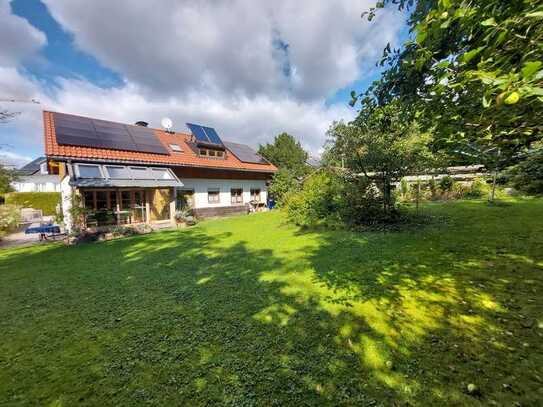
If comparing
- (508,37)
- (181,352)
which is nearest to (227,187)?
(181,352)

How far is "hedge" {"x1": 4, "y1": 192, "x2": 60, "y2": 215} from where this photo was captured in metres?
18.7

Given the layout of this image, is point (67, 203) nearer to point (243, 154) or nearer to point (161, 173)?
point (161, 173)

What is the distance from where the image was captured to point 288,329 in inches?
122

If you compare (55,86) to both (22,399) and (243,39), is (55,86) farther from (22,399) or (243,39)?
(22,399)

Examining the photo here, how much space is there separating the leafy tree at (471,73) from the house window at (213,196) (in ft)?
47.3

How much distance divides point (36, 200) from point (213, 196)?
53.0ft

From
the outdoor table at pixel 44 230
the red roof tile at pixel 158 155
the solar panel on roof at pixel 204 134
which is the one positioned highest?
the solar panel on roof at pixel 204 134

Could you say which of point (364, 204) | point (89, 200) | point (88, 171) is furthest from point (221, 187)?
point (364, 204)

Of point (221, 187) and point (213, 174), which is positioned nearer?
point (213, 174)

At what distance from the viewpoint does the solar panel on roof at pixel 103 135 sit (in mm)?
12664

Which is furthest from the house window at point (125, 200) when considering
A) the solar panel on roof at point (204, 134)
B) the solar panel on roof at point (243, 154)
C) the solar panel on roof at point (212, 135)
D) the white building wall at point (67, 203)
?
the solar panel on roof at point (243, 154)

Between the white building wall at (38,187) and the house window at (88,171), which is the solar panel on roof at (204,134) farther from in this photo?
the white building wall at (38,187)

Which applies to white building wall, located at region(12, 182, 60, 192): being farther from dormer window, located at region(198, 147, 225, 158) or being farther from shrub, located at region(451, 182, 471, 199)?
shrub, located at region(451, 182, 471, 199)

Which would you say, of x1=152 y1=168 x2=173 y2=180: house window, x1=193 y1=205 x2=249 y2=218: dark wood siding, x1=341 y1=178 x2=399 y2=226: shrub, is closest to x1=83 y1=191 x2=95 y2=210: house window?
x1=152 y1=168 x2=173 y2=180: house window
